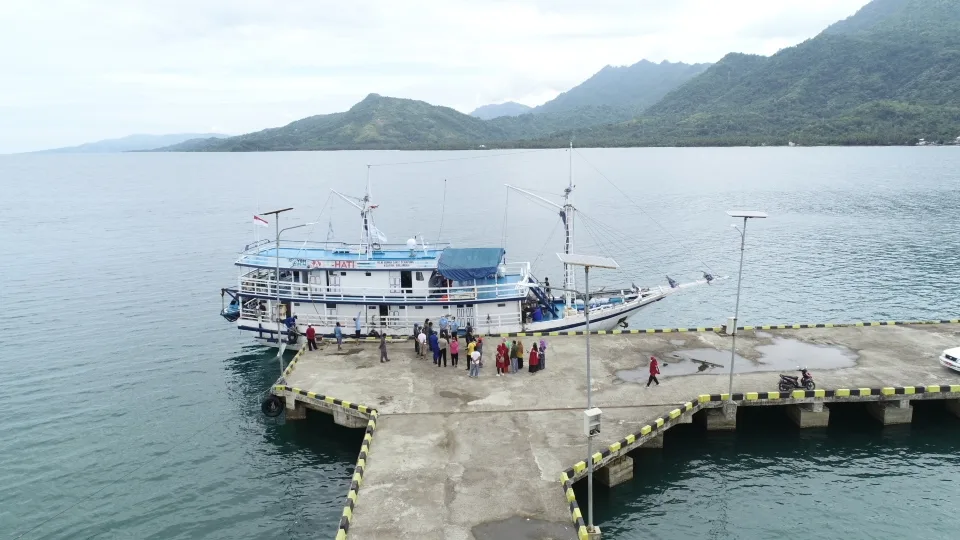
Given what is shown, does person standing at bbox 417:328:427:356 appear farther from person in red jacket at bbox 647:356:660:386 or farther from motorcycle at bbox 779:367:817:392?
motorcycle at bbox 779:367:817:392

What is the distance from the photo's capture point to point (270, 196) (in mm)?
143750

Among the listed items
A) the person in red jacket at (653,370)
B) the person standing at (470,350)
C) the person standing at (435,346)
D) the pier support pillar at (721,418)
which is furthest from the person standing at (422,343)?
the pier support pillar at (721,418)

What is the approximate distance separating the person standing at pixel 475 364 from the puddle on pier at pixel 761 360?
19.6 ft

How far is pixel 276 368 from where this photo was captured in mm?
36844

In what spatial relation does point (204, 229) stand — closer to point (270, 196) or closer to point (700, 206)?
point (270, 196)

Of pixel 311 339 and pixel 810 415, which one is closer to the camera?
pixel 810 415

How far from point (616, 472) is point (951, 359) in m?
16.6

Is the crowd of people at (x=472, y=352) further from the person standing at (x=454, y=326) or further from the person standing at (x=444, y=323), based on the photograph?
the person standing at (x=454, y=326)

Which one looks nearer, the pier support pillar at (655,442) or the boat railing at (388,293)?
the pier support pillar at (655,442)

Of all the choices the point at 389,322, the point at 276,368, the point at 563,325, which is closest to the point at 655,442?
the point at 563,325

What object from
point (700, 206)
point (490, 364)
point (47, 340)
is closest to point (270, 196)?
point (700, 206)

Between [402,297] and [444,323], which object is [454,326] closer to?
[444,323]

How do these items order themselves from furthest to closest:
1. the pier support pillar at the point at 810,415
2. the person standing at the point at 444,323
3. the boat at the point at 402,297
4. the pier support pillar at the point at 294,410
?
the boat at the point at 402,297 < the person standing at the point at 444,323 < the pier support pillar at the point at 294,410 < the pier support pillar at the point at 810,415

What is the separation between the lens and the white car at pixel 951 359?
90.6ft
